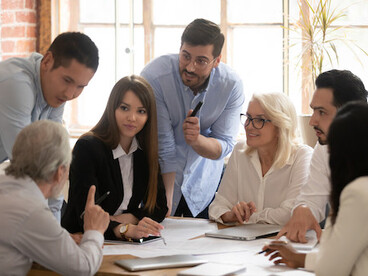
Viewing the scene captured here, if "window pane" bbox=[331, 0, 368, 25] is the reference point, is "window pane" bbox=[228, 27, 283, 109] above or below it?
below

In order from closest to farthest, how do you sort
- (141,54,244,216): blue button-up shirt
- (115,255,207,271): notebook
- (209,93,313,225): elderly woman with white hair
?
(115,255,207,271): notebook → (209,93,313,225): elderly woman with white hair → (141,54,244,216): blue button-up shirt

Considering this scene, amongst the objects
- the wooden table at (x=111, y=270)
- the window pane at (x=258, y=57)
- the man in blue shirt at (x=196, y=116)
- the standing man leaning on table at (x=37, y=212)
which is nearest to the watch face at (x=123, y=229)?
the wooden table at (x=111, y=270)

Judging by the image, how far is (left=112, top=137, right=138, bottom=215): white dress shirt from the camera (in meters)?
2.70

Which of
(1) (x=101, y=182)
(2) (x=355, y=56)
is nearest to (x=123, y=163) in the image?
(1) (x=101, y=182)

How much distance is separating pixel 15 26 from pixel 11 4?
0.49ft

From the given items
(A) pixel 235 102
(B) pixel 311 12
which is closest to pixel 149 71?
(A) pixel 235 102

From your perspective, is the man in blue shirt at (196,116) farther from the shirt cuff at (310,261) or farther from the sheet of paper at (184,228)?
the shirt cuff at (310,261)

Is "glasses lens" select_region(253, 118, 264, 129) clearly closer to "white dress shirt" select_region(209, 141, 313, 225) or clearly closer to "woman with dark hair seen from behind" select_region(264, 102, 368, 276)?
"white dress shirt" select_region(209, 141, 313, 225)

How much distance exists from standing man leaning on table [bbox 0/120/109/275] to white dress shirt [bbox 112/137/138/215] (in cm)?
75

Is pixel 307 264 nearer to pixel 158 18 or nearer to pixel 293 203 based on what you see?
pixel 293 203

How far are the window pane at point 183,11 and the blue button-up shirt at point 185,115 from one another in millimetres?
1027

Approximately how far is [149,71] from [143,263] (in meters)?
1.49

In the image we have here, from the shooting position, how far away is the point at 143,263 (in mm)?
1940

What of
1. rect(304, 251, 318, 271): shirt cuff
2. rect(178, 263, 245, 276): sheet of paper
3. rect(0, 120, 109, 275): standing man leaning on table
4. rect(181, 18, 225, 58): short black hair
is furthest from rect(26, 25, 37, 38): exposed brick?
rect(304, 251, 318, 271): shirt cuff
